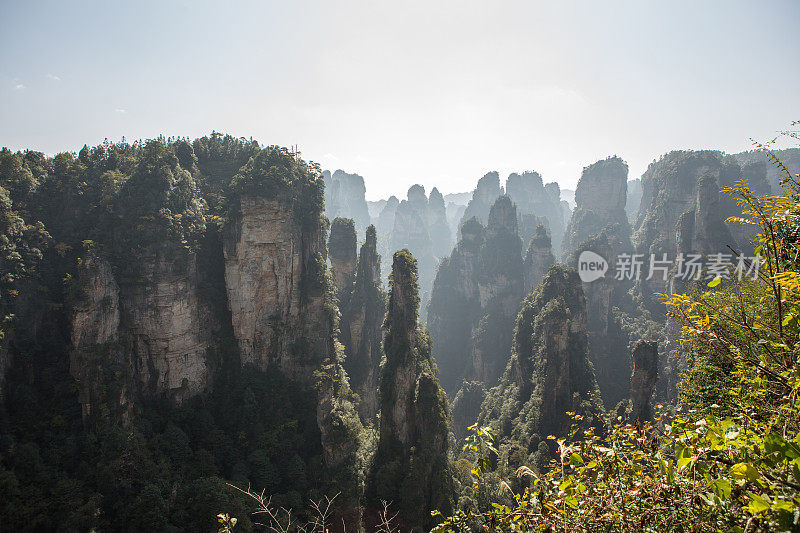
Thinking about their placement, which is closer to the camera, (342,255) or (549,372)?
(549,372)

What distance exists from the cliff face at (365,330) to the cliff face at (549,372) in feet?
32.7

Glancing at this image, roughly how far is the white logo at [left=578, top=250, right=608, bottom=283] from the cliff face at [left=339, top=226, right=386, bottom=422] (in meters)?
25.6

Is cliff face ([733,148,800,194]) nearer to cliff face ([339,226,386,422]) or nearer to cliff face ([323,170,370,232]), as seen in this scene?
cliff face ([339,226,386,422])

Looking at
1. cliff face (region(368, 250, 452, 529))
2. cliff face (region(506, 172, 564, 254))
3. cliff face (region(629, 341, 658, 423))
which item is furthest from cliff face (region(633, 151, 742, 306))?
cliff face (region(368, 250, 452, 529))

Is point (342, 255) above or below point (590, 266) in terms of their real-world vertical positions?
above

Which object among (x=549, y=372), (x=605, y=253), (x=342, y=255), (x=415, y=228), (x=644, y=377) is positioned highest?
(x=415, y=228)

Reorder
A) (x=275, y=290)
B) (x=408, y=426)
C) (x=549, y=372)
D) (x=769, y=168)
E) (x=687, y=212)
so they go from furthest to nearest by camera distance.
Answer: (x=769, y=168)
(x=687, y=212)
(x=549, y=372)
(x=275, y=290)
(x=408, y=426)

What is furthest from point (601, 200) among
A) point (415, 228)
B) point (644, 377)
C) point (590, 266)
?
point (644, 377)

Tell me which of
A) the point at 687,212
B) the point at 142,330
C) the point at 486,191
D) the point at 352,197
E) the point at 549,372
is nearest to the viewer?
the point at 142,330

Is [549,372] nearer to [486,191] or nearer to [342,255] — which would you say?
[342,255]

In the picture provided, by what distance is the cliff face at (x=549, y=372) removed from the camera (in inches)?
992

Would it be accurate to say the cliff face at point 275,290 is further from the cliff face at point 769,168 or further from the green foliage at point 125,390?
the cliff face at point 769,168

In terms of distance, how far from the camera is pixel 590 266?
45844 mm

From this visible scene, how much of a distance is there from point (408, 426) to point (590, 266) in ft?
117
